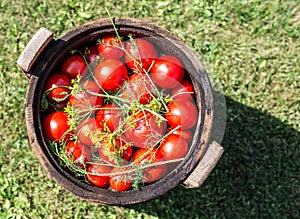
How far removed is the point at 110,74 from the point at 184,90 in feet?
1.11

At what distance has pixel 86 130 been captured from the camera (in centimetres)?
203

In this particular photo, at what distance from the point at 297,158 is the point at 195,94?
110cm

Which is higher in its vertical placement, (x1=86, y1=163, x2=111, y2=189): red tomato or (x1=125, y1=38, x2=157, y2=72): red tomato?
(x1=125, y1=38, x2=157, y2=72): red tomato

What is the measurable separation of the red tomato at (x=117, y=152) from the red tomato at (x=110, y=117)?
0.07 meters

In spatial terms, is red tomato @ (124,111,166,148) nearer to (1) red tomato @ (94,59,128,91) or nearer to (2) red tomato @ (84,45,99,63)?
(1) red tomato @ (94,59,128,91)

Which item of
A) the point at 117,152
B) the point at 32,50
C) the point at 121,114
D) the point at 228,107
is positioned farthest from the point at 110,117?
the point at 228,107

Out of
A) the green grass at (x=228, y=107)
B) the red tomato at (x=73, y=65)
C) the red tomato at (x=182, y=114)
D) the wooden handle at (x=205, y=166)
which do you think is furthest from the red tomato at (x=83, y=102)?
the green grass at (x=228, y=107)

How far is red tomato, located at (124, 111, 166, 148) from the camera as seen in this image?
2.01 metres

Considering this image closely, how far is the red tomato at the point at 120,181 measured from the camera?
2020mm

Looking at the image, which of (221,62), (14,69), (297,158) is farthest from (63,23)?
(297,158)

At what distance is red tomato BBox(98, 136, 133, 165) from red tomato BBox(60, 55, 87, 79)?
14.5 inches

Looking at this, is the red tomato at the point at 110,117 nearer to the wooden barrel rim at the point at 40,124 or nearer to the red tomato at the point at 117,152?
the red tomato at the point at 117,152

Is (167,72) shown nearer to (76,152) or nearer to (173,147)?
(173,147)

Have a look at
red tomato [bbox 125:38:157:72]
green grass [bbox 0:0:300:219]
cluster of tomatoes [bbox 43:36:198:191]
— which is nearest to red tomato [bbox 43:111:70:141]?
cluster of tomatoes [bbox 43:36:198:191]
